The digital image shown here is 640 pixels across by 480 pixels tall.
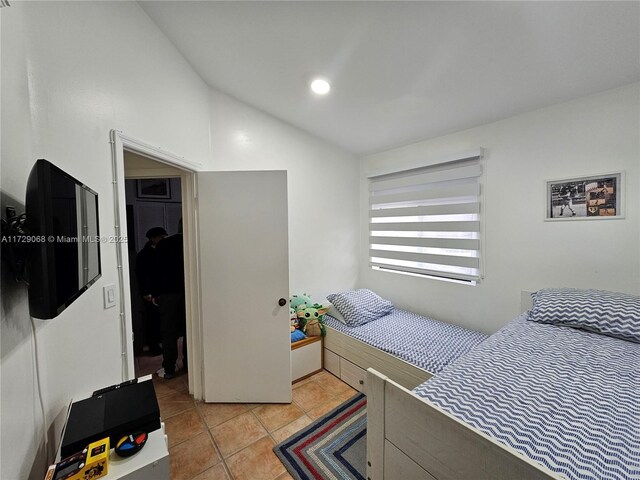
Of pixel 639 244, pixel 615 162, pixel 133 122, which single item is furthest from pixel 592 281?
pixel 133 122

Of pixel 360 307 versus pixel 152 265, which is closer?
pixel 152 265

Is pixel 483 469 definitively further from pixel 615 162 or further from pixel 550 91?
pixel 550 91

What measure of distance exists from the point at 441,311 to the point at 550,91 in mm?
1995

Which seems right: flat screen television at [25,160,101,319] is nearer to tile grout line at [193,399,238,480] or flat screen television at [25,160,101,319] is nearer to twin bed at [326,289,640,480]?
twin bed at [326,289,640,480]

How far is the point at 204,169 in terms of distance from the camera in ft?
7.03

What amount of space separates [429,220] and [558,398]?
72.9 inches

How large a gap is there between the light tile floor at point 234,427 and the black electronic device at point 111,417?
0.79 meters

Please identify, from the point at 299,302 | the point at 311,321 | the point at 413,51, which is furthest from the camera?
the point at 299,302

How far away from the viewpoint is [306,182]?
2828 millimetres

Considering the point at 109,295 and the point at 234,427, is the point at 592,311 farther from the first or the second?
the point at 109,295

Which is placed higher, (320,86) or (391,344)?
(320,86)

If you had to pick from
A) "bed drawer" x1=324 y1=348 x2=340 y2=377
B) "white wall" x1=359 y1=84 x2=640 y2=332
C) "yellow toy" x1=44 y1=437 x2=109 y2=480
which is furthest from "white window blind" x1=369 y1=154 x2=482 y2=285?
Answer: "yellow toy" x1=44 y1=437 x2=109 y2=480

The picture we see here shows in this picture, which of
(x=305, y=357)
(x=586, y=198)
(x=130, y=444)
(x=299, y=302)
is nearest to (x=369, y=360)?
(x=305, y=357)

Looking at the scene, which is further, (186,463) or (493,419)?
(186,463)
